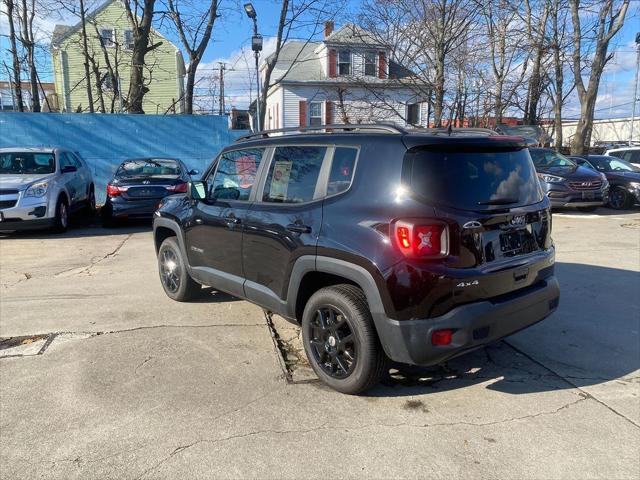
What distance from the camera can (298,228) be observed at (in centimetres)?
363

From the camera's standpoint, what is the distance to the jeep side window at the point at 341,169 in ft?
11.2

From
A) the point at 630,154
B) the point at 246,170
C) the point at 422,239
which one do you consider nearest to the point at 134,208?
the point at 246,170

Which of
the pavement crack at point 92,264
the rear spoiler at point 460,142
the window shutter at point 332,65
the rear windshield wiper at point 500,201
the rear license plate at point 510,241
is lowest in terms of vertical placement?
the pavement crack at point 92,264

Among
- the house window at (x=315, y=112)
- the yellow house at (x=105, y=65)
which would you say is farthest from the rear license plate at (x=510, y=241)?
the yellow house at (x=105, y=65)

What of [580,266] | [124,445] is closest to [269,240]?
[124,445]

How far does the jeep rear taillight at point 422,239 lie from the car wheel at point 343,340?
0.53 meters

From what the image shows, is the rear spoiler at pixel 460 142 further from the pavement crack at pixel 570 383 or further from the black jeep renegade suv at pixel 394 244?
the pavement crack at pixel 570 383

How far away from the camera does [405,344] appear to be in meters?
3.03

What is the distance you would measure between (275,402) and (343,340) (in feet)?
2.07

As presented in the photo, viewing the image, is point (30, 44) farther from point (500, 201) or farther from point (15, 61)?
point (500, 201)

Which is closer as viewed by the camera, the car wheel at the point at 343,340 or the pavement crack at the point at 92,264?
the car wheel at the point at 343,340

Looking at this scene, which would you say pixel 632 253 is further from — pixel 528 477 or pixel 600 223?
pixel 528 477

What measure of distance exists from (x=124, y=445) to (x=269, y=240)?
173 centimetres

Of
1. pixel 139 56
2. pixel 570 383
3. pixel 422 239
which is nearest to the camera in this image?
pixel 422 239
